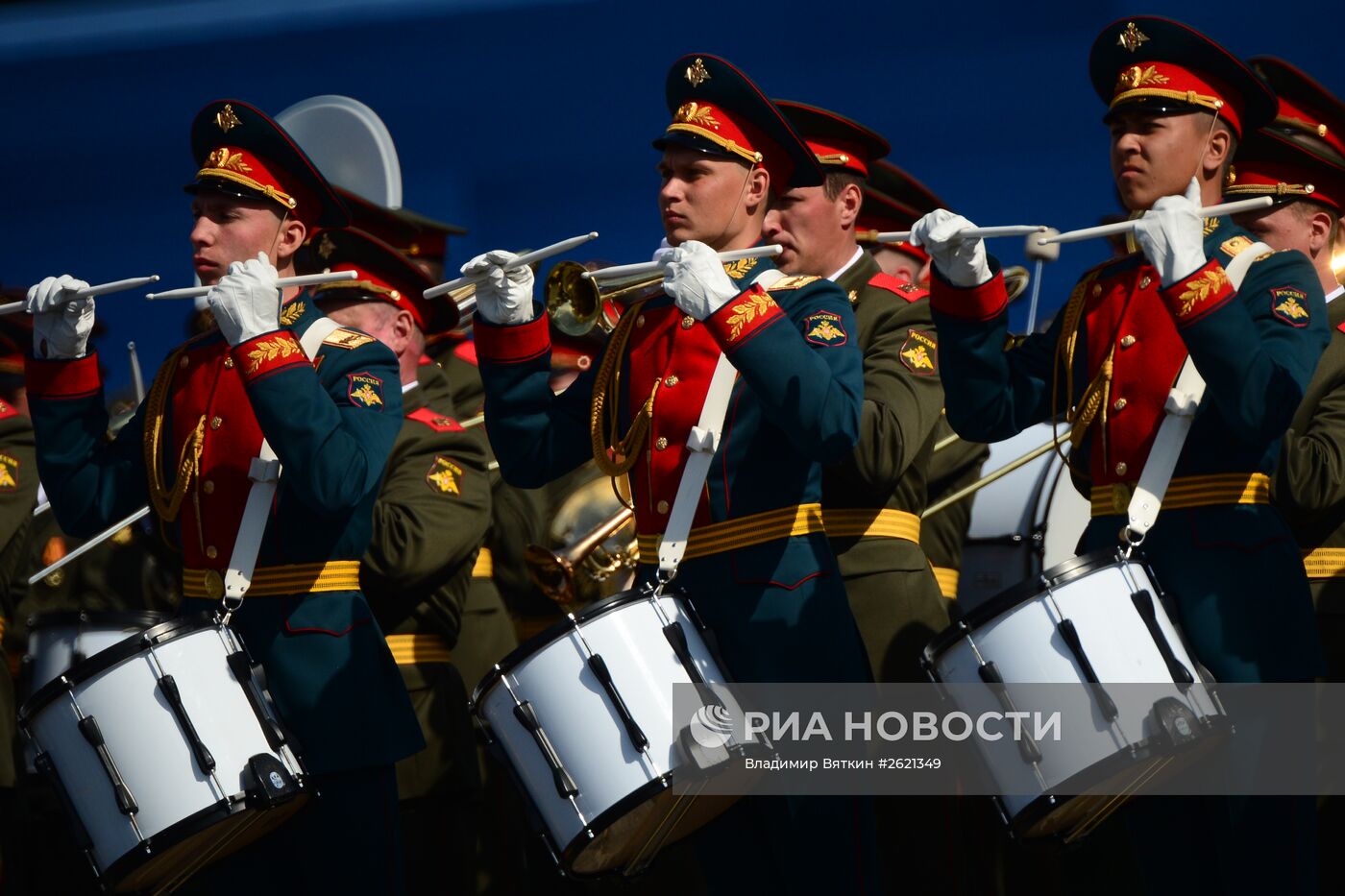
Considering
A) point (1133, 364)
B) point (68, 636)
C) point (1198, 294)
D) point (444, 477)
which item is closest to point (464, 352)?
point (444, 477)

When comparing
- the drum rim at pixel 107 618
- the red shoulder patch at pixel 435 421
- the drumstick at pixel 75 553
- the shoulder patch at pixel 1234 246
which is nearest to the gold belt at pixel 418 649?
the red shoulder patch at pixel 435 421

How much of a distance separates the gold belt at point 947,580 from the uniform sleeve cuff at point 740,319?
198cm

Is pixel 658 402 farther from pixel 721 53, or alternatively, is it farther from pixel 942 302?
pixel 721 53

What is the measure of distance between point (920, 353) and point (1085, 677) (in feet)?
4.93

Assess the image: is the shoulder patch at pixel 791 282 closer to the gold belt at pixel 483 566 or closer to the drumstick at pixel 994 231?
the drumstick at pixel 994 231

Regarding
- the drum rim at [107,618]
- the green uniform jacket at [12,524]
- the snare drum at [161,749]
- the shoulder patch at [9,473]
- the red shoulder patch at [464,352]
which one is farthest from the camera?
the red shoulder patch at [464,352]

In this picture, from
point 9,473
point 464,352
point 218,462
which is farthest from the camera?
point 464,352

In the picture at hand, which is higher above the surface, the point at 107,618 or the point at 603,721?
the point at 107,618

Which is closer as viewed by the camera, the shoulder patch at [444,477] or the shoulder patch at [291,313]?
the shoulder patch at [291,313]

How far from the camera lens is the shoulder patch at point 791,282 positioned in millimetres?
4703

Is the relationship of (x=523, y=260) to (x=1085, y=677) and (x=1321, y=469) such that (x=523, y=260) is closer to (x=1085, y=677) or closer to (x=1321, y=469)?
(x=1085, y=677)

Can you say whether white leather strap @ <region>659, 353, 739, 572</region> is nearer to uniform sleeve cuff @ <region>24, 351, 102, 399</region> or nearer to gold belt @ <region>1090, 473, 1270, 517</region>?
gold belt @ <region>1090, 473, 1270, 517</region>

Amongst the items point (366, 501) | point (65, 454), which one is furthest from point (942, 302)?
point (65, 454)

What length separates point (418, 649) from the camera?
600 cm
